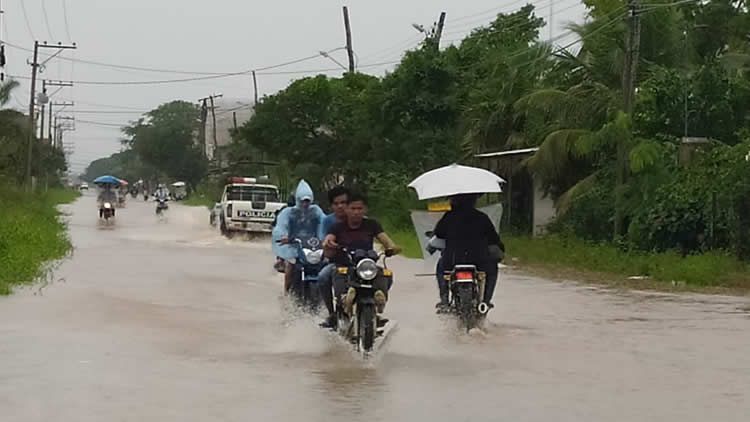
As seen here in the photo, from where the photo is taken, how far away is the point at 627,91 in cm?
2508

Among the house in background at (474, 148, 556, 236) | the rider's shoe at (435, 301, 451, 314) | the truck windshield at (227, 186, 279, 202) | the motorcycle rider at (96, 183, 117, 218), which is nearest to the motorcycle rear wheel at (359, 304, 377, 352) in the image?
the rider's shoe at (435, 301, 451, 314)

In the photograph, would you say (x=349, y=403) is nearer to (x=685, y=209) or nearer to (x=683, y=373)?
(x=683, y=373)

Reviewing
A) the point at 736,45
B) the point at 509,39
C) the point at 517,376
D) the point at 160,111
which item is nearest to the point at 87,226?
the point at 509,39

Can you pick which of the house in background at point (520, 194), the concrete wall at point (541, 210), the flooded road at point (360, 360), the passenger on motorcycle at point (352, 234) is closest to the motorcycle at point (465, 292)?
the flooded road at point (360, 360)

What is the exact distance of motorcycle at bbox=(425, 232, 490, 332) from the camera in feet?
40.5

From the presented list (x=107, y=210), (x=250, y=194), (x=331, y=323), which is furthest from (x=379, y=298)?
(x=107, y=210)

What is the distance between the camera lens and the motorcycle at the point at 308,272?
42.0 ft

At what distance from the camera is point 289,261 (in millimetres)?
13234

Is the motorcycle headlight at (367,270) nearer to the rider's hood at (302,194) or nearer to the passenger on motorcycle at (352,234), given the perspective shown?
the passenger on motorcycle at (352,234)

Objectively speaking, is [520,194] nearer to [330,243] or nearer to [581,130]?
[581,130]

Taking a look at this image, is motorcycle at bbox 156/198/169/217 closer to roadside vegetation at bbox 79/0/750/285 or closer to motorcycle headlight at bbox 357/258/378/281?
roadside vegetation at bbox 79/0/750/285

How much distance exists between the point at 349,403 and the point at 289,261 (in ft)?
14.5

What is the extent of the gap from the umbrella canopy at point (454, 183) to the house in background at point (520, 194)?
17.6 metres

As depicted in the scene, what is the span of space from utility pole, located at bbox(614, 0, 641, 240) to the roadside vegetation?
0.23 feet
